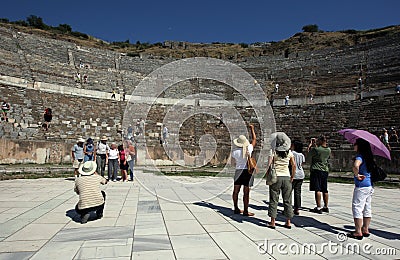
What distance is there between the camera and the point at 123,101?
25359mm

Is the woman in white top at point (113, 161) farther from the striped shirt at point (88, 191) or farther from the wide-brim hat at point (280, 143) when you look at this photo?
the wide-brim hat at point (280, 143)

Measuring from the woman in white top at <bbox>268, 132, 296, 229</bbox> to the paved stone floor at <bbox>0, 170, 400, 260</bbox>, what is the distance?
281mm

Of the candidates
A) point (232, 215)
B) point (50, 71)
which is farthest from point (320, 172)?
point (50, 71)

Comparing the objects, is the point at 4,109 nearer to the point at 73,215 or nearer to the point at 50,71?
the point at 50,71

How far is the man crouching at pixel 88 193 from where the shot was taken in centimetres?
516

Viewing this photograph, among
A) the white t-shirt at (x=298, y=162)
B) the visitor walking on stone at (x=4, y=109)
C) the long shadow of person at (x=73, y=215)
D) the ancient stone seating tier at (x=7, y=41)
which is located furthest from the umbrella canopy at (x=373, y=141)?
the ancient stone seating tier at (x=7, y=41)

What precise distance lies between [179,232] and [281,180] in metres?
1.84

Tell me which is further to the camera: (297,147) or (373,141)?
(297,147)

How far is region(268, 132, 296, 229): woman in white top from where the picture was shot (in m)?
4.89

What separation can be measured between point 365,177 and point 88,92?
922 inches

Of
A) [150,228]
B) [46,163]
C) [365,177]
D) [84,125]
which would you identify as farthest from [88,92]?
[365,177]

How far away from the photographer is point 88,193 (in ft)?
17.5

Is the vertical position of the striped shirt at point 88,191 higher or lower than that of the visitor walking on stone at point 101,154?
lower

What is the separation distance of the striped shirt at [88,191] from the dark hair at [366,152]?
14.5 feet
